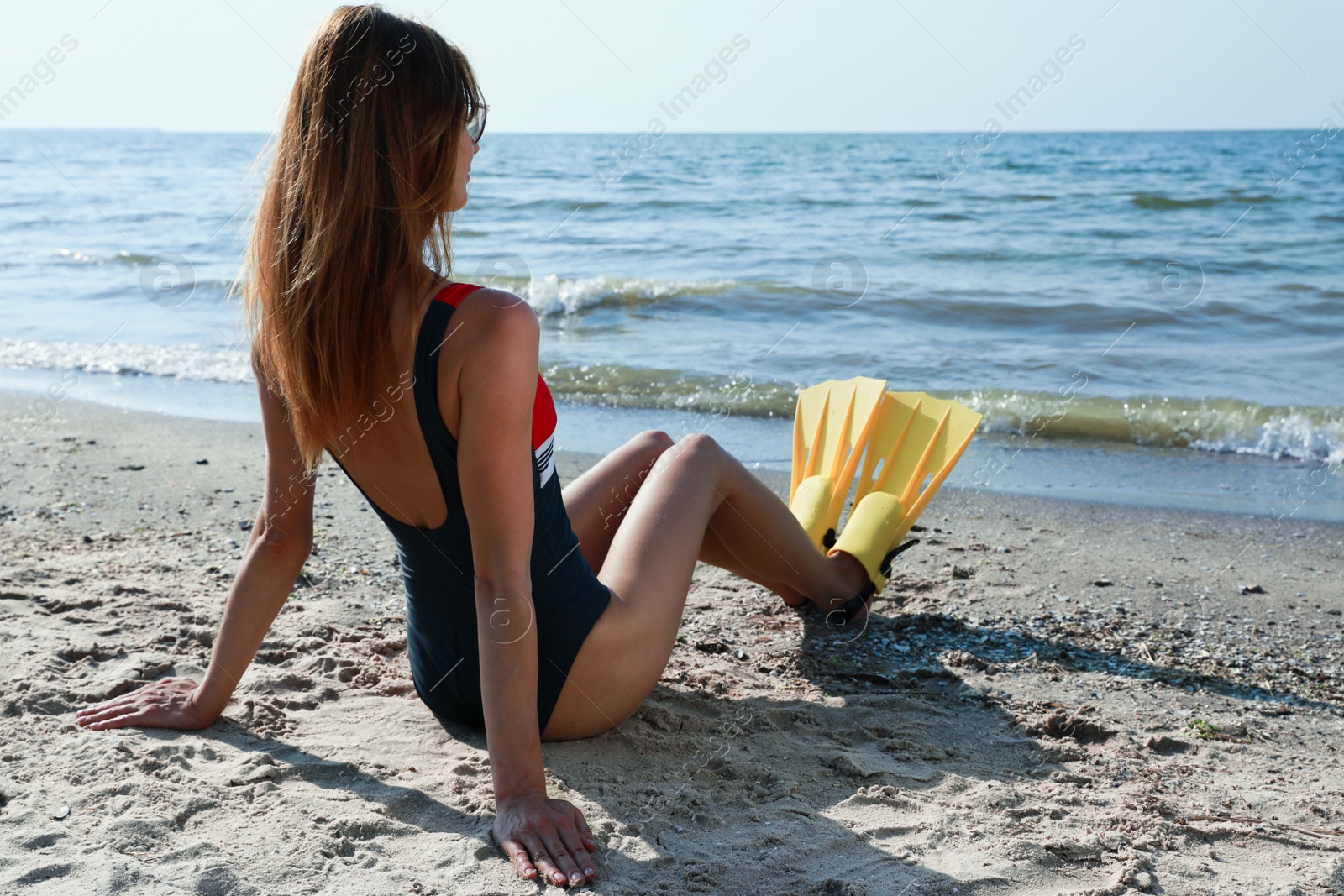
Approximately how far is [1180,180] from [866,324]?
13.4m

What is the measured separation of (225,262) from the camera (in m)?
12.0

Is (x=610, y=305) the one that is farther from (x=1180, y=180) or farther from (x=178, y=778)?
(x=1180, y=180)

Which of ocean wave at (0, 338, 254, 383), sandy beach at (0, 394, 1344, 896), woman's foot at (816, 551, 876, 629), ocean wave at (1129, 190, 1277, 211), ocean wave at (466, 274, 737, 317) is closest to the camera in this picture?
sandy beach at (0, 394, 1344, 896)

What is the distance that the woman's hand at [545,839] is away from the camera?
1.75m

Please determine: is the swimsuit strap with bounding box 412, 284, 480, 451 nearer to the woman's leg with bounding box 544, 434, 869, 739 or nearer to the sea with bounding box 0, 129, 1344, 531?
the sea with bounding box 0, 129, 1344, 531

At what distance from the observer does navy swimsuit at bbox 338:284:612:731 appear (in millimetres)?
1981

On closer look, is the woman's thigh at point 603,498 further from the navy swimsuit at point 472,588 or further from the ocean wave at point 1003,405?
the ocean wave at point 1003,405

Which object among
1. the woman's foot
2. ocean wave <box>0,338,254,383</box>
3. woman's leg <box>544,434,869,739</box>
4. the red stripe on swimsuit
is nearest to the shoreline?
ocean wave <box>0,338,254,383</box>

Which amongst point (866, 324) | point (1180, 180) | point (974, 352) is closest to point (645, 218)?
point (866, 324)

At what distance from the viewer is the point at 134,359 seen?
754 centimetres

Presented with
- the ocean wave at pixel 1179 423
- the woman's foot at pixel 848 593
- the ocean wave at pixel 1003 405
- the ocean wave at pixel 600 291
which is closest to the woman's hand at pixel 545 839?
the woman's foot at pixel 848 593

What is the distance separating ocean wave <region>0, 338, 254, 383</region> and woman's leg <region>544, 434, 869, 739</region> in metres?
5.32

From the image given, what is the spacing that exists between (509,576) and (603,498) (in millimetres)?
1006

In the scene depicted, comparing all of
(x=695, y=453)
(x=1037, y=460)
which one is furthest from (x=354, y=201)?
(x=1037, y=460)
